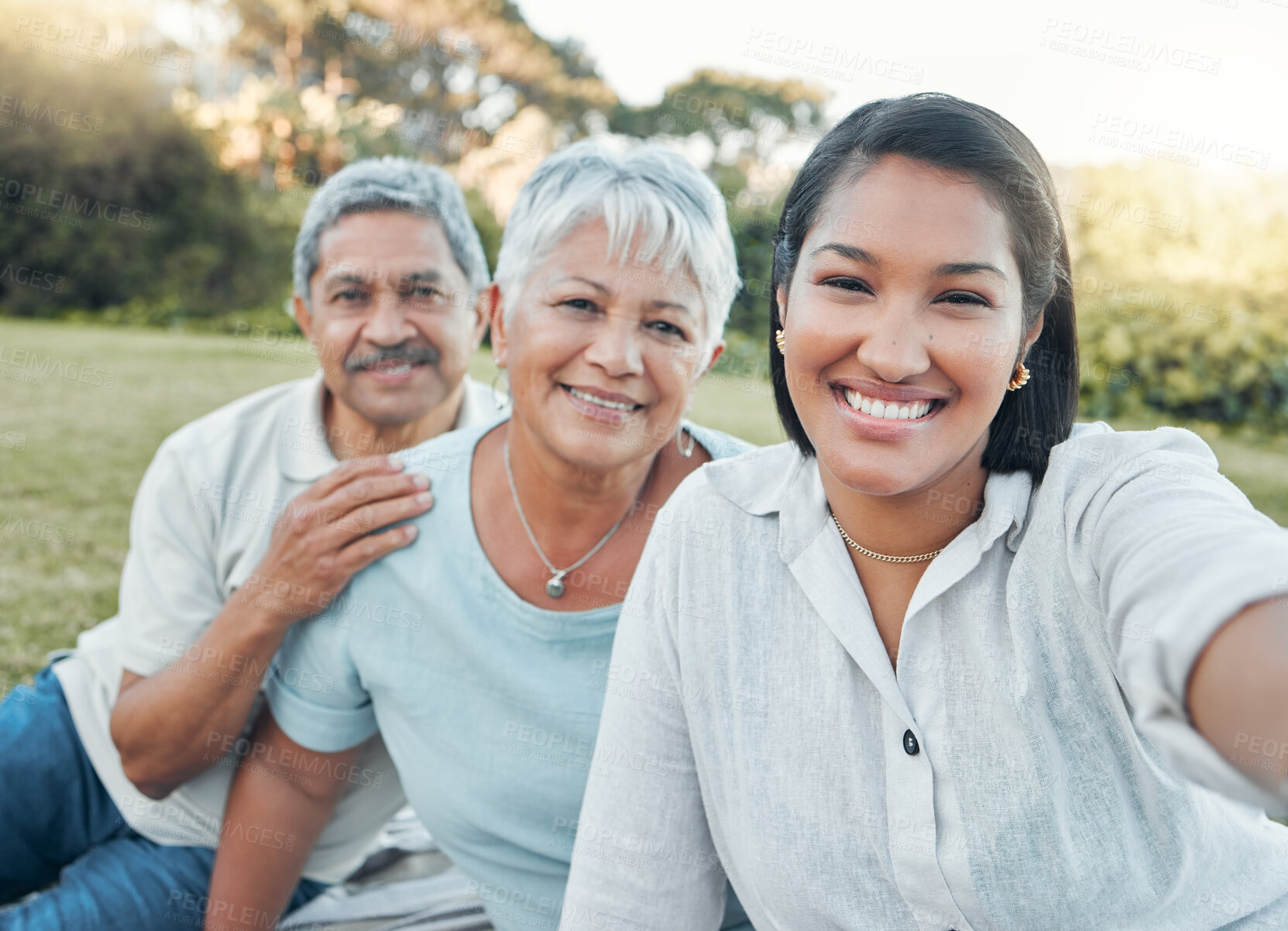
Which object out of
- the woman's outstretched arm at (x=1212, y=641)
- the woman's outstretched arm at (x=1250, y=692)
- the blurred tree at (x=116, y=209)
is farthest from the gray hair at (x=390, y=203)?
the blurred tree at (x=116, y=209)

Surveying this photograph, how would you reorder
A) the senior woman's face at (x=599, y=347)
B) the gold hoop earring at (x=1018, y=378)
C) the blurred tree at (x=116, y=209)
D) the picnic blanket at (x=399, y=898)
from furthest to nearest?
1. the blurred tree at (x=116, y=209)
2. the picnic blanket at (x=399, y=898)
3. the senior woman's face at (x=599, y=347)
4. the gold hoop earring at (x=1018, y=378)

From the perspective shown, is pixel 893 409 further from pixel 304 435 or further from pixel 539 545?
pixel 304 435

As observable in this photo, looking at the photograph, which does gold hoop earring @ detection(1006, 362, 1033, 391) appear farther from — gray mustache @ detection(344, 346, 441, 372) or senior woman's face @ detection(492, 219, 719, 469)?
gray mustache @ detection(344, 346, 441, 372)

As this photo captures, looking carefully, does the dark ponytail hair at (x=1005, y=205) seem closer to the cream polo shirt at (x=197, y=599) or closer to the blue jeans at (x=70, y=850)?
the cream polo shirt at (x=197, y=599)

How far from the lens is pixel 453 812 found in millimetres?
2141

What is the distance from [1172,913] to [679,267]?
1.45 meters

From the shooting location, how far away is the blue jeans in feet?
7.41

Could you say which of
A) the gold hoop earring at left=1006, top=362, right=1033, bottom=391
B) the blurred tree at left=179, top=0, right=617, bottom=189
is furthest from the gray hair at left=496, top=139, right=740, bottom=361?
the blurred tree at left=179, top=0, right=617, bottom=189

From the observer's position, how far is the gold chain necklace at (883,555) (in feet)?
5.15

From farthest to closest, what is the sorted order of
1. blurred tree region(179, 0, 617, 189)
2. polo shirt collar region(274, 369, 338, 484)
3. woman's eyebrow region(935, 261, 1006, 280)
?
blurred tree region(179, 0, 617, 189)
polo shirt collar region(274, 369, 338, 484)
woman's eyebrow region(935, 261, 1006, 280)

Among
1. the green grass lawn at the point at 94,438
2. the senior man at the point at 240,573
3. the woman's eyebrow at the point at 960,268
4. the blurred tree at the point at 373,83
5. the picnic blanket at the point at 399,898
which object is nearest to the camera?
the woman's eyebrow at the point at 960,268

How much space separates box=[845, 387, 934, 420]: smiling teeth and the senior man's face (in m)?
1.57

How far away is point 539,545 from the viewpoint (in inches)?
87.9

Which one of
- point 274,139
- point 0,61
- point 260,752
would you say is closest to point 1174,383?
point 260,752
